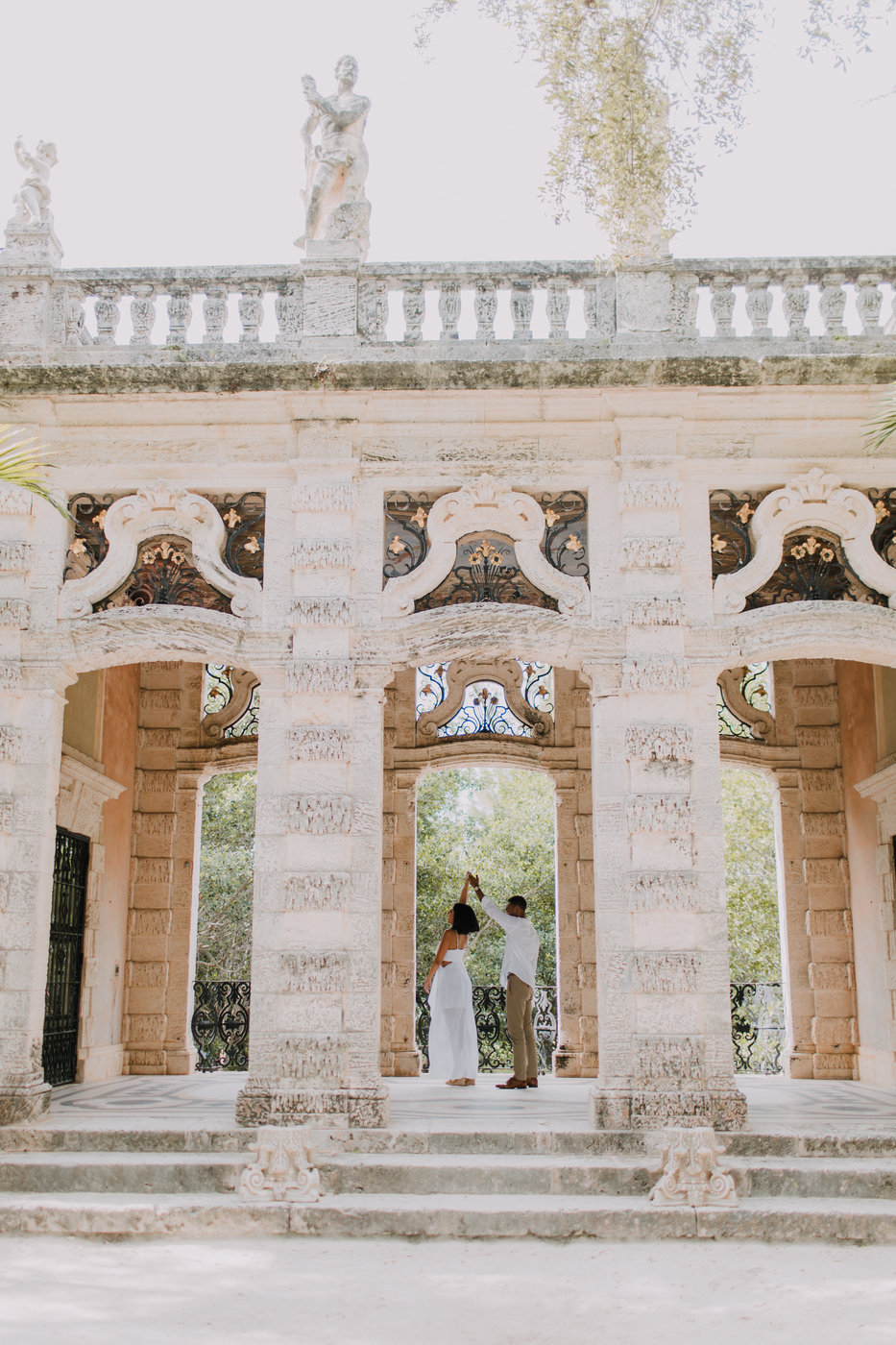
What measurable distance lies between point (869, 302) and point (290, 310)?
13.4 feet

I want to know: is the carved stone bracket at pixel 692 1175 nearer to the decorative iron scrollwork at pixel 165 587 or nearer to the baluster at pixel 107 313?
the decorative iron scrollwork at pixel 165 587

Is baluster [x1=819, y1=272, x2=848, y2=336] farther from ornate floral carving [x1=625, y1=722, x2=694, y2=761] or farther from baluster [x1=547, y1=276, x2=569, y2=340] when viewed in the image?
ornate floral carving [x1=625, y1=722, x2=694, y2=761]

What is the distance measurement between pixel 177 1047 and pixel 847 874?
6.37m

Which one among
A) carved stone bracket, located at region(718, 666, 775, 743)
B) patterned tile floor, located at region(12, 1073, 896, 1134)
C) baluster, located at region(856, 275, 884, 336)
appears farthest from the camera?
carved stone bracket, located at region(718, 666, 775, 743)

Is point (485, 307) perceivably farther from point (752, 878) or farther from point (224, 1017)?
point (752, 878)

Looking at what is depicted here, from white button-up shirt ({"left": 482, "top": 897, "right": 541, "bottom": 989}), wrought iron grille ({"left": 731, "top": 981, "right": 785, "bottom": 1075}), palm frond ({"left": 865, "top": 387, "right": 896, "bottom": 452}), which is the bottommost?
wrought iron grille ({"left": 731, "top": 981, "right": 785, "bottom": 1075})

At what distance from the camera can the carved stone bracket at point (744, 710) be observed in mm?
12164

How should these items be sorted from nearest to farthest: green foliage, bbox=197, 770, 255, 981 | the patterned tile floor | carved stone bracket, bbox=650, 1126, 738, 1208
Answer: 1. carved stone bracket, bbox=650, 1126, 738, 1208
2. the patterned tile floor
3. green foliage, bbox=197, 770, 255, 981

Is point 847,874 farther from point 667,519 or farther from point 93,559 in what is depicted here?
point 93,559

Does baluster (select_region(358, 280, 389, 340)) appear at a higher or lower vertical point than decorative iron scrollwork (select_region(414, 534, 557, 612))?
higher

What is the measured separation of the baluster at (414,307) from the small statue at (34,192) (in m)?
2.66

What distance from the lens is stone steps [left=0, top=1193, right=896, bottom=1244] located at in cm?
645

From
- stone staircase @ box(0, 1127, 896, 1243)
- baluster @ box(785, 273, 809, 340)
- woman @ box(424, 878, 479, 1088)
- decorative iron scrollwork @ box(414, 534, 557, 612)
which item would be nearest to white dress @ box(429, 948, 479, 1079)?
woman @ box(424, 878, 479, 1088)

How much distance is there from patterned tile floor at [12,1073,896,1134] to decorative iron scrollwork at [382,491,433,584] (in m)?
3.70
